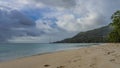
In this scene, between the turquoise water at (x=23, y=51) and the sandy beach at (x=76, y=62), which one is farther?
the turquoise water at (x=23, y=51)

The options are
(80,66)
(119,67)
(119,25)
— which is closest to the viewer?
(119,67)

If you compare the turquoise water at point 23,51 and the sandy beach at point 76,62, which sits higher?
the turquoise water at point 23,51

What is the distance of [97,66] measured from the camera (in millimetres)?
9203

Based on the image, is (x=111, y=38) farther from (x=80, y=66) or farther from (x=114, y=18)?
(x=80, y=66)

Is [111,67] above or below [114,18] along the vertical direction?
below

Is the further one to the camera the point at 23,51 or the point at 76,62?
the point at 23,51

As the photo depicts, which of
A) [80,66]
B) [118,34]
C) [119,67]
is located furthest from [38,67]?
[118,34]

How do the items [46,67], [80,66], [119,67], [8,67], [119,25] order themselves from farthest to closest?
[119,25] → [8,67] → [46,67] → [80,66] → [119,67]

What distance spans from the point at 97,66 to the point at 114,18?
5332cm

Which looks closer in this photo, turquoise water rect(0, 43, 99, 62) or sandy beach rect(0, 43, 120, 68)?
sandy beach rect(0, 43, 120, 68)

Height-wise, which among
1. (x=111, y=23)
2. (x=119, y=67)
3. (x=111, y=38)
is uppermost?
(x=111, y=23)

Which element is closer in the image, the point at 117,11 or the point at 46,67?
the point at 46,67

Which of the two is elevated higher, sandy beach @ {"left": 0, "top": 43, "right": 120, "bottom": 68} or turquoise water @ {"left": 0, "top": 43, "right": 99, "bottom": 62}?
turquoise water @ {"left": 0, "top": 43, "right": 99, "bottom": 62}

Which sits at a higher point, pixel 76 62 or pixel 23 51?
pixel 23 51
